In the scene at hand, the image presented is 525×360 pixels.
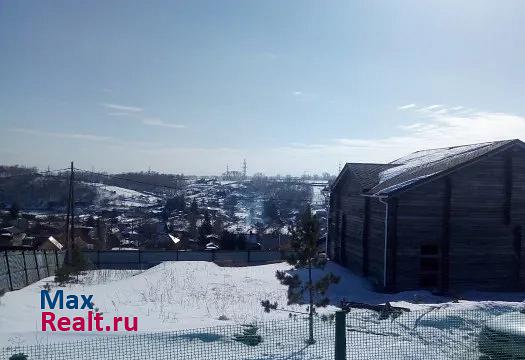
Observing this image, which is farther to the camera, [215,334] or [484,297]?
[484,297]

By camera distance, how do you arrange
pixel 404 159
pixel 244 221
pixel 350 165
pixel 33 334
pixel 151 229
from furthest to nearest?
1. pixel 244 221
2. pixel 151 229
3. pixel 404 159
4. pixel 350 165
5. pixel 33 334

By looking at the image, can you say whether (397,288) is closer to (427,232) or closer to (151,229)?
(427,232)

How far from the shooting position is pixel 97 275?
26391mm

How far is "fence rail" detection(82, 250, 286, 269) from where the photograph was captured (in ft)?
121

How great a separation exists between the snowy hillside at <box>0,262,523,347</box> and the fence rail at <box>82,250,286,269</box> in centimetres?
1106

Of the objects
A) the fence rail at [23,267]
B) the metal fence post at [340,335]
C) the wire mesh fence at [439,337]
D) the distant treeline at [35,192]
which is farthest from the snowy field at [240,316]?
the distant treeline at [35,192]

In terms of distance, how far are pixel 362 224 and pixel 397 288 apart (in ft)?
12.3

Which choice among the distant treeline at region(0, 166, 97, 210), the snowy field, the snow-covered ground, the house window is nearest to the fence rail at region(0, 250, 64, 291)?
the snowy field

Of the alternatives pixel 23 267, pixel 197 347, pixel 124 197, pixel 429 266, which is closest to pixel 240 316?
pixel 197 347

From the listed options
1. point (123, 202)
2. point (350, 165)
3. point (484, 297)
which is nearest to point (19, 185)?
point (123, 202)

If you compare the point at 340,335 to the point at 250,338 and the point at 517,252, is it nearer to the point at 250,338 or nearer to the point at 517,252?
the point at 250,338

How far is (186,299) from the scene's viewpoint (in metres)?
16.0

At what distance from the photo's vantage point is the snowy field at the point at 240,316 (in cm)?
767

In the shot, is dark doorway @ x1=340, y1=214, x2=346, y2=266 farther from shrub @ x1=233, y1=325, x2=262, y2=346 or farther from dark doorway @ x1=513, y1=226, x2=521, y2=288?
shrub @ x1=233, y1=325, x2=262, y2=346
